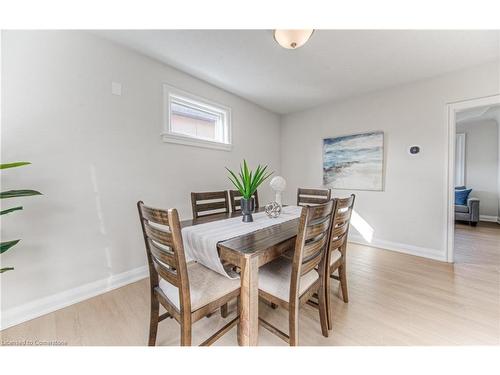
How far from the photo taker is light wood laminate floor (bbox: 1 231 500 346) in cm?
126

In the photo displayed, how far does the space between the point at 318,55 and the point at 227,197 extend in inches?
69.1

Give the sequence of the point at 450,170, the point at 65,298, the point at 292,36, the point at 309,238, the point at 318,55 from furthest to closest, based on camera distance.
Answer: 1. the point at 450,170
2. the point at 318,55
3. the point at 65,298
4. the point at 292,36
5. the point at 309,238

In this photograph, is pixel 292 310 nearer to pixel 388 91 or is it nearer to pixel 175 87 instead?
pixel 175 87

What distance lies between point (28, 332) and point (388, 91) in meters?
4.46

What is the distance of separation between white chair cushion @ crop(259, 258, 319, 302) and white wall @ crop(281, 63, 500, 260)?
2.20m

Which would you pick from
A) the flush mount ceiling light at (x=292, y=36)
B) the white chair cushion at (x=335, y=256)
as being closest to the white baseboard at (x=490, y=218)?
the white chair cushion at (x=335, y=256)

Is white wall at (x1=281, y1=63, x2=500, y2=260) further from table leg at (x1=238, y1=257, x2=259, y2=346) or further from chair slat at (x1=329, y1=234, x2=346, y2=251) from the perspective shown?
table leg at (x1=238, y1=257, x2=259, y2=346)

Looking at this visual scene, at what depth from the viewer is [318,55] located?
6.52ft

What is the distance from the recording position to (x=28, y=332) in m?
1.31

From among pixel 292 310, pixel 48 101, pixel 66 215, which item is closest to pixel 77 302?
pixel 66 215

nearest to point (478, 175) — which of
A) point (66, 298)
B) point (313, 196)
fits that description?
point (313, 196)

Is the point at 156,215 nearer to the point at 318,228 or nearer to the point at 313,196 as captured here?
the point at 318,228

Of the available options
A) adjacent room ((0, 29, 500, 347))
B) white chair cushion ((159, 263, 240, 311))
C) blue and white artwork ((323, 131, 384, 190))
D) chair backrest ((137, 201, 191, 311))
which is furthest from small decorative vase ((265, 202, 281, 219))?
blue and white artwork ((323, 131, 384, 190))
